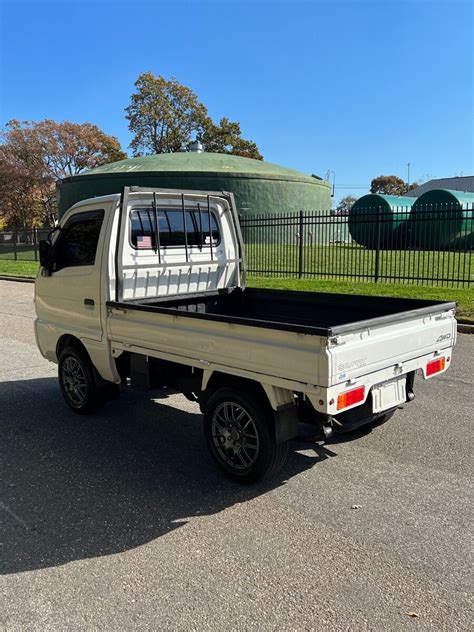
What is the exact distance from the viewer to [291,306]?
556 centimetres

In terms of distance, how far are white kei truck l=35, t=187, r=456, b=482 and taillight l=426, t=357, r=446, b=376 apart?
0.5 inches

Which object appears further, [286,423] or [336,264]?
[336,264]

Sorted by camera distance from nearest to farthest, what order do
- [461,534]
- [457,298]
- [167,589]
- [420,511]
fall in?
1. [167,589]
2. [461,534]
3. [420,511]
4. [457,298]

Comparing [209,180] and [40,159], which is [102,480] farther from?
[40,159]

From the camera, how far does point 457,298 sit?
39.6ft

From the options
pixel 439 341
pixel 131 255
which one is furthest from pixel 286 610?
pixel 131 255

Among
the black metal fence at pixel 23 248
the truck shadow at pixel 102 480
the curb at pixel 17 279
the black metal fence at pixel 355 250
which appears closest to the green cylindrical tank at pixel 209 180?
the black metal fence at pixel 23 248

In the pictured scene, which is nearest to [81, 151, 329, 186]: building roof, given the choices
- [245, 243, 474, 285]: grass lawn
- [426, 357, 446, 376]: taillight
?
[245, 243, 474, 285]: grass lawn

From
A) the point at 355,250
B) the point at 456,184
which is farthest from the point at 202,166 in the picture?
the point at 456,184

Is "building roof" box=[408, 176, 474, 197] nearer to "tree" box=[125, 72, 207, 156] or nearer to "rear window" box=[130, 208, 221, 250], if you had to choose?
"tree" box=[125, 72, 207, 156]

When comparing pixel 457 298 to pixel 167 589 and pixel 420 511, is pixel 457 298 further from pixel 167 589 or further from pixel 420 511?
pixel 167 589

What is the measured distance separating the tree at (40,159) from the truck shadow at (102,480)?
4382 cm

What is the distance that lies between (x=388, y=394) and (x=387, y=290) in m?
10.1

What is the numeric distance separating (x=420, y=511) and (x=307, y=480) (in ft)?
2.77
